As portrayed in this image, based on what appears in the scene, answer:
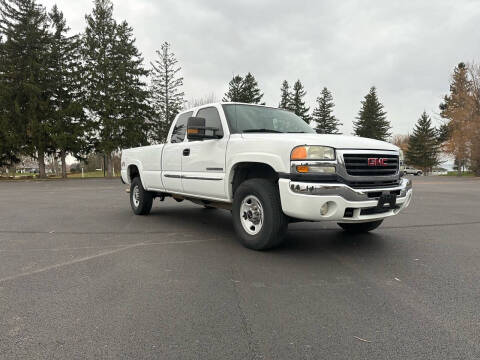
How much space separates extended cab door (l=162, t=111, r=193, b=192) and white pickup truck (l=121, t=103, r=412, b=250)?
0.07ft

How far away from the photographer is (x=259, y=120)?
5.14 metres

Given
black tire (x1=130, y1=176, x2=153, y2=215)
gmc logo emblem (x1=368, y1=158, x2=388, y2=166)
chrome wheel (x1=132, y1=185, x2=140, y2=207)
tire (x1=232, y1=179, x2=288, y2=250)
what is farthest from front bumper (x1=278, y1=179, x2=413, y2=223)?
chrome wheel (x1=132, y1=185, x2=140, y2=207)

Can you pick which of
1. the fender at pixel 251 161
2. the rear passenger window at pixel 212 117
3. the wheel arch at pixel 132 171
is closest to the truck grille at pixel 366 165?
the fender at pixel 251 161

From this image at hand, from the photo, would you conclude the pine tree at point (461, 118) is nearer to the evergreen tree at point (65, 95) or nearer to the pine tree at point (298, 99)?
the pine tree at point (298, 99)

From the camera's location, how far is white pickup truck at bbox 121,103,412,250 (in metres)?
3.70

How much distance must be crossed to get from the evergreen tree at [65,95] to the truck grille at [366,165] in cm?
3007

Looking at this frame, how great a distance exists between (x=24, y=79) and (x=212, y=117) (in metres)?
30.3

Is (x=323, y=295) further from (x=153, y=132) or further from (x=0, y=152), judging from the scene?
(x=153, y=132)

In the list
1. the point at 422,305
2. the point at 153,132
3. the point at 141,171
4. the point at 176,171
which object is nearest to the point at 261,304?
the point at 422,305

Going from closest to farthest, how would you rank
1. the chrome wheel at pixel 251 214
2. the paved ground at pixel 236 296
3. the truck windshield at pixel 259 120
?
the paved ground at pixel 236 296 → the chrome wheel at pixel 251 214 → the truck windshield at pixel 259 120

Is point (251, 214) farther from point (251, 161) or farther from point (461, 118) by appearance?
point (461, 118)

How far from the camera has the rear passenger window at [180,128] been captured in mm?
6085

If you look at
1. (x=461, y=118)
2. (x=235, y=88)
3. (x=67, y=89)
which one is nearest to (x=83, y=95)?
(x=67, y=89)

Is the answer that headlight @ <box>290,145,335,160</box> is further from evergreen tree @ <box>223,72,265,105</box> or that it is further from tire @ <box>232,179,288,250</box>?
evergreen tree @ <box>223,72,265,105</box>
